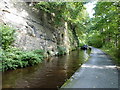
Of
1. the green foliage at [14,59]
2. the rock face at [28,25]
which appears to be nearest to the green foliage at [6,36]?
the green foliage at [14,59]

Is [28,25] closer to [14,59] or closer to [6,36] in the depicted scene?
[6,36]

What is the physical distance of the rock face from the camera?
1111 centimetres

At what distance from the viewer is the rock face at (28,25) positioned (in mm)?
11109

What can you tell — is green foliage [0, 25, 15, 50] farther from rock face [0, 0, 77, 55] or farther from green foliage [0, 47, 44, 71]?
rock face [0, 0, 77, 55]

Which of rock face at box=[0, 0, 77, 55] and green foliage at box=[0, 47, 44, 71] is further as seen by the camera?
rock face at box=[0, 0, 77, 55]

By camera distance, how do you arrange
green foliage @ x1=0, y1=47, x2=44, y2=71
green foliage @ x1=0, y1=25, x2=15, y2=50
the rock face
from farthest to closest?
the rock face < green foliage @ x1=0, y1=25, x2=15, y2=50 < green foliage @ x1=0, y1=47, x2=44, y2=71

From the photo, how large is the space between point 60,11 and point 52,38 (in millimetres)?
3611

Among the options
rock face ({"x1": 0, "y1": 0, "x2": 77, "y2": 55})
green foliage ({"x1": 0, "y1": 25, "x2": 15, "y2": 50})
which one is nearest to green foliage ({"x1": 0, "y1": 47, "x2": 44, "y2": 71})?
green foliage ({"x1": 0, "y1": 25, "x2": 15, "y2": 50})

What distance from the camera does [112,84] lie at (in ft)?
18.3

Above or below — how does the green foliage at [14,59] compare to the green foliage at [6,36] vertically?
below

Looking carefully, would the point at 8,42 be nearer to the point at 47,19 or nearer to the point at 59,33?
the point at 47,19

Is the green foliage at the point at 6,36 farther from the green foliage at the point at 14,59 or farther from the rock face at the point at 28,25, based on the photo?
the rock face at the point at 28,25

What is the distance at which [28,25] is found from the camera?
13.0 meters

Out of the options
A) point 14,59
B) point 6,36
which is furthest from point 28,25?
point 14,59
